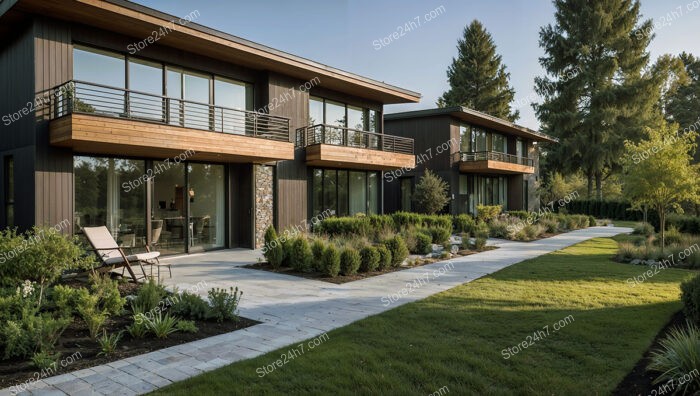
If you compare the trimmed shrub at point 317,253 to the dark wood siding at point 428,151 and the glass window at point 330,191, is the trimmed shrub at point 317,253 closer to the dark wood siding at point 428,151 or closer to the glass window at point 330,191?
the glass window at point 330,191

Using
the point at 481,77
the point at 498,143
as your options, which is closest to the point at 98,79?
the point at 498,143

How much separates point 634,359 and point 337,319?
3.41 metres

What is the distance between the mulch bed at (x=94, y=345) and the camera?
4.28 metres

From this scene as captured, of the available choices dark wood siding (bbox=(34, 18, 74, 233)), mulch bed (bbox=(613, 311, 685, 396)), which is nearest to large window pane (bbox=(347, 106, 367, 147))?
dark wood siding (bbox=(34, 18, 74, 233))

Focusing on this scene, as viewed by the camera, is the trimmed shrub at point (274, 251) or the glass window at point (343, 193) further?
the glass window at point (343, 193)

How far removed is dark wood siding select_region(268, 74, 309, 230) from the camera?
14586 millimetres

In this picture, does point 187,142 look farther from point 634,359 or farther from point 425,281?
point 634,359

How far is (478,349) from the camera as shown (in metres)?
4.74

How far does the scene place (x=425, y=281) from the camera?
8.87 metres

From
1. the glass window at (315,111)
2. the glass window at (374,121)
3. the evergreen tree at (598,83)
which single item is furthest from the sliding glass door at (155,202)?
the evergreen tree at (598,83)

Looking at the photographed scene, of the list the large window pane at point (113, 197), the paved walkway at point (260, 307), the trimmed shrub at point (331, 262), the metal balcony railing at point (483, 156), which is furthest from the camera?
the metal balcony railing at point (483, 156)

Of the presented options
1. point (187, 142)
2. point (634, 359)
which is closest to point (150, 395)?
point (634, 359)

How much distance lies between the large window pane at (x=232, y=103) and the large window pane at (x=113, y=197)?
105 inches

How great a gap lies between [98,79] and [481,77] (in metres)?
36.1
